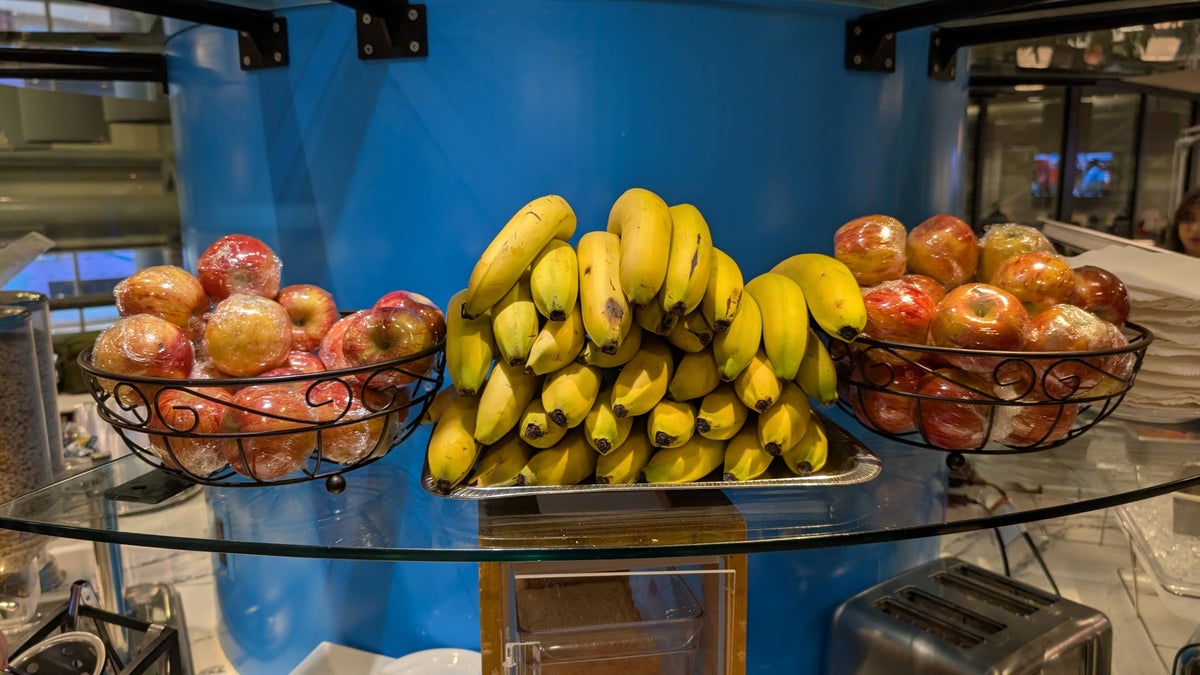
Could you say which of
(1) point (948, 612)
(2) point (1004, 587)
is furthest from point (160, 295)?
(2) point (1004, 587)

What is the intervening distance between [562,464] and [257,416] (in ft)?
0.81

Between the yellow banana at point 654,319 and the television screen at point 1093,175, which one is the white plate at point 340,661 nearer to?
the yellow banana at point 654,319

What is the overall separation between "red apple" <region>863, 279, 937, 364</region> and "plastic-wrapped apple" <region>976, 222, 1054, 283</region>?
151mm

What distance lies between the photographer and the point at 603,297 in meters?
0.64

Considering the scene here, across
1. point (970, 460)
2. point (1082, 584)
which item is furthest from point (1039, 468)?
point (1082, 584)

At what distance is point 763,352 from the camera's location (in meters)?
0.70

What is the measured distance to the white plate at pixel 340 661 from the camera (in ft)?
3.16

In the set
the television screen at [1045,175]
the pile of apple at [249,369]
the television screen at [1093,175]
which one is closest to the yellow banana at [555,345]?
the pile of apple at [249,369]

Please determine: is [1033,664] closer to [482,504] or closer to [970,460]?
[970,460]

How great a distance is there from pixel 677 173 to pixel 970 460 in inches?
17.4

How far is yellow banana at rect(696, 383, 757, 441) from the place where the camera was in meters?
0.67

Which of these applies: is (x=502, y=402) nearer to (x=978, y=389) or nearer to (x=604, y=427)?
(x=604, y=427)

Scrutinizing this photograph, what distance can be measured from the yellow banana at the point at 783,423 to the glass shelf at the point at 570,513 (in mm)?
58

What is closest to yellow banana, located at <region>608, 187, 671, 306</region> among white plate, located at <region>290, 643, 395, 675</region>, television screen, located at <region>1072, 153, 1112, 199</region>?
white plate, located at <region>290, 643, 395, 675</region>
